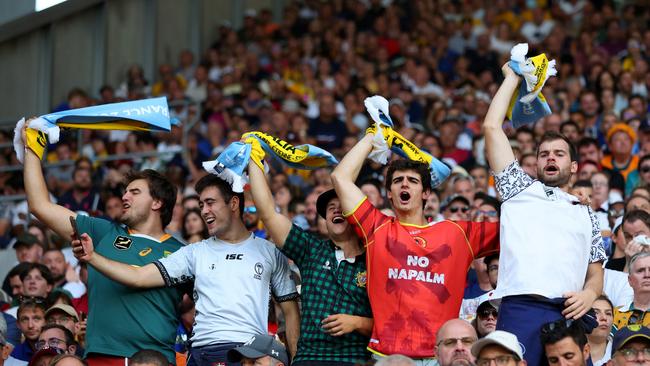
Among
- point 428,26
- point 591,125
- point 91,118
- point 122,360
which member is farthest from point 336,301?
point 428,26

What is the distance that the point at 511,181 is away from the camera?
23.2ft

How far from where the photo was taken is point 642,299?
321 inches

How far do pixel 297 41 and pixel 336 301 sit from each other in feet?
38.4

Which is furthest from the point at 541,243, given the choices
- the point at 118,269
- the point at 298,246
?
the point at 118,269

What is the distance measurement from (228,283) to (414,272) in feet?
3.79

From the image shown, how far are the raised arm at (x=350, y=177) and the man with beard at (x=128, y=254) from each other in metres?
1.18

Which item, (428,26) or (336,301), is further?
(428,26)

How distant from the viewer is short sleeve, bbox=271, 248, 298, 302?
7.66 m

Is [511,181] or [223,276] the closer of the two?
[511,181]

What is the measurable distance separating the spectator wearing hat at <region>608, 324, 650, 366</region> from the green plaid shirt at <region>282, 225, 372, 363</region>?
150 centimetres

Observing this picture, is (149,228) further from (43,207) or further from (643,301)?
(643,301)

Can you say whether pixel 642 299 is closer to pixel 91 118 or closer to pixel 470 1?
pixel 91 118

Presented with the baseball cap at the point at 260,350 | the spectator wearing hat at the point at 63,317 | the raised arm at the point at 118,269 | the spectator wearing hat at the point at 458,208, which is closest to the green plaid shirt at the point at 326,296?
the baseball cap at the point at 260,350

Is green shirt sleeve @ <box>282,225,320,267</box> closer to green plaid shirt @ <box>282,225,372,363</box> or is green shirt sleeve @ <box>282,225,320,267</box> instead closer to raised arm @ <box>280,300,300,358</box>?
green plaid shirt @ <box>282,225,372,363</box>
